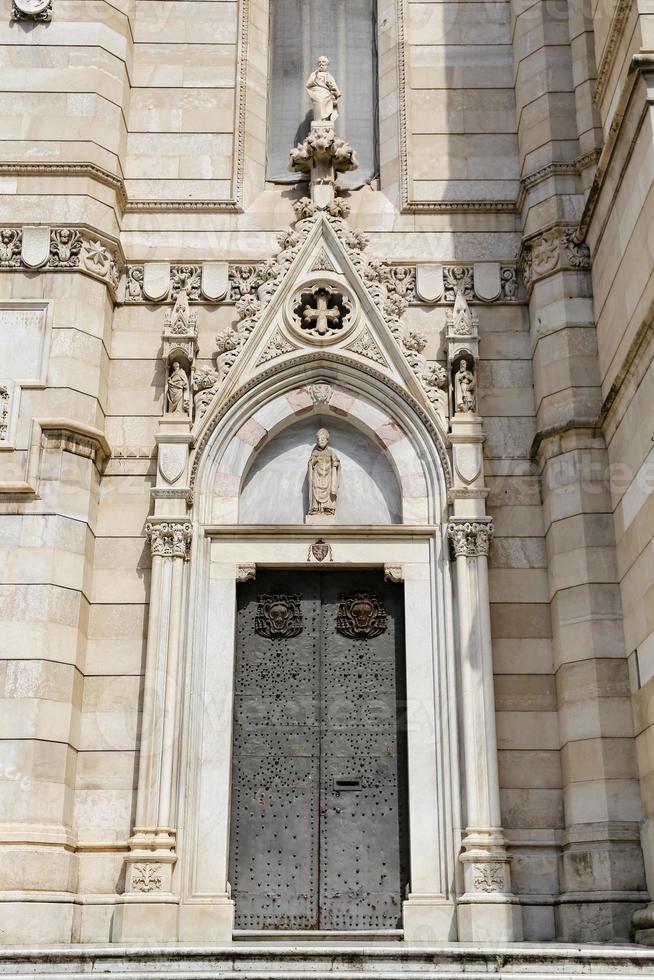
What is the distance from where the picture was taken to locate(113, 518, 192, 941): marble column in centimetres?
1161

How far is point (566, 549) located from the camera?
42.0ft

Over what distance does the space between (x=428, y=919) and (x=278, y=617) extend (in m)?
3.73

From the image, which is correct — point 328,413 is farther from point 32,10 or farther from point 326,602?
point 32,10

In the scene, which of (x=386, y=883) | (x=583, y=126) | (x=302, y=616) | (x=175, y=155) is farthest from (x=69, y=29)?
(x=386, y=883)

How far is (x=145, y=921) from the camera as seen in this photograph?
37.9 feet

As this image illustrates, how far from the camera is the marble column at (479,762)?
11570mm

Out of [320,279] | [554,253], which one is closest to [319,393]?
[320,279]

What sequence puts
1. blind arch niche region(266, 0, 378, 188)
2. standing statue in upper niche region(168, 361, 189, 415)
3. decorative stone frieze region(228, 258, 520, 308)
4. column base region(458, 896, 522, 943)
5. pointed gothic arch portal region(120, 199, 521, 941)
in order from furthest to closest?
blind arch niche region(266, 0, 378, 188) → decorative stone frieze region(228, 258, 520, 308) → standing statue in upper niche region(168, 361, 189, 415) → pointed gothic arch portal region(120, 199, 521, 941) → column base region(458, 896, 522, 943)

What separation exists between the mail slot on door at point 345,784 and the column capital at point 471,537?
280cm

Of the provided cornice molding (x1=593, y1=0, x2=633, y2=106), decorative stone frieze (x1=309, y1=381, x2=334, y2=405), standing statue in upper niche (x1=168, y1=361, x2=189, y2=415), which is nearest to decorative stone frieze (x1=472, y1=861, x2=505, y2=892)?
decorative stone frieze (x1=309, y1=381, x2=334, y2=405)

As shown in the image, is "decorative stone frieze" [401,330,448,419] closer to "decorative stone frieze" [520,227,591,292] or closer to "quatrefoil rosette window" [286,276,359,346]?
"quatrefoil rosette window" [286,276,359,346]

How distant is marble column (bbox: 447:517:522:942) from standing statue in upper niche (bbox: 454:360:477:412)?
1530mm

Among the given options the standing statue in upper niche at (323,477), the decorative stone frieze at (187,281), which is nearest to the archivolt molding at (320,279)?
the decorative stone frieze at (187,281)

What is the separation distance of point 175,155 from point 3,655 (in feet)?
24.1
